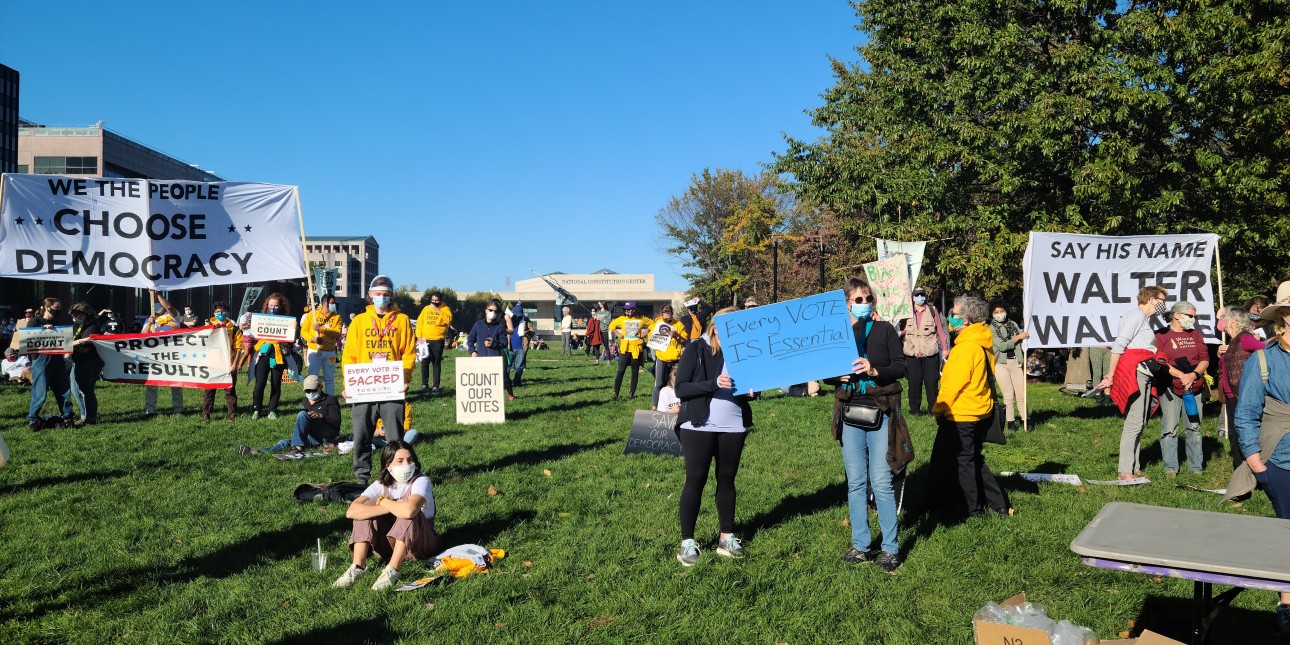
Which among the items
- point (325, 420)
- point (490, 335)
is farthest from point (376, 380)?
point (490, 335)

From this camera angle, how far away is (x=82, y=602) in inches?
227

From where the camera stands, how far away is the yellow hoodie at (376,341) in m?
8.70

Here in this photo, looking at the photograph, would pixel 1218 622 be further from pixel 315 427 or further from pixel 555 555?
pixel 315 427

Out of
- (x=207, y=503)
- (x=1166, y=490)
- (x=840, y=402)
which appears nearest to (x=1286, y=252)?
(x=1166, y=490)

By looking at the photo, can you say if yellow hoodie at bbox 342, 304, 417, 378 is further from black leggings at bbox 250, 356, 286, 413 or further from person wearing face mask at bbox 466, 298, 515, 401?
person wearing face mask at bbox 466, 298, 515, 401

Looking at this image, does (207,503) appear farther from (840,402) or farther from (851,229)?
(851,229)

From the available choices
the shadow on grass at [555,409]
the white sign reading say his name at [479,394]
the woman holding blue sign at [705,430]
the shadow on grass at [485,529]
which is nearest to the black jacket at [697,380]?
the woman holding blue sign at [705,430]

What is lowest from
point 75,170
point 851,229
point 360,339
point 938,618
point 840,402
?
point 938,618

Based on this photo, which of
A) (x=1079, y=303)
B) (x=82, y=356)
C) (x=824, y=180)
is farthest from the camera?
(x=824, y=180)

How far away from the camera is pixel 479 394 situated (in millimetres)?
13930

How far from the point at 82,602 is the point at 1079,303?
11.6m

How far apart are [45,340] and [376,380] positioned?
26.0ft

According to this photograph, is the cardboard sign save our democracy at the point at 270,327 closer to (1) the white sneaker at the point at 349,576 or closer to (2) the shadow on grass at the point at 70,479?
(2) the shadow on grass at the point at 70,479

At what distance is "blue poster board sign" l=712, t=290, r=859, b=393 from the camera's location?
20.5 ft
